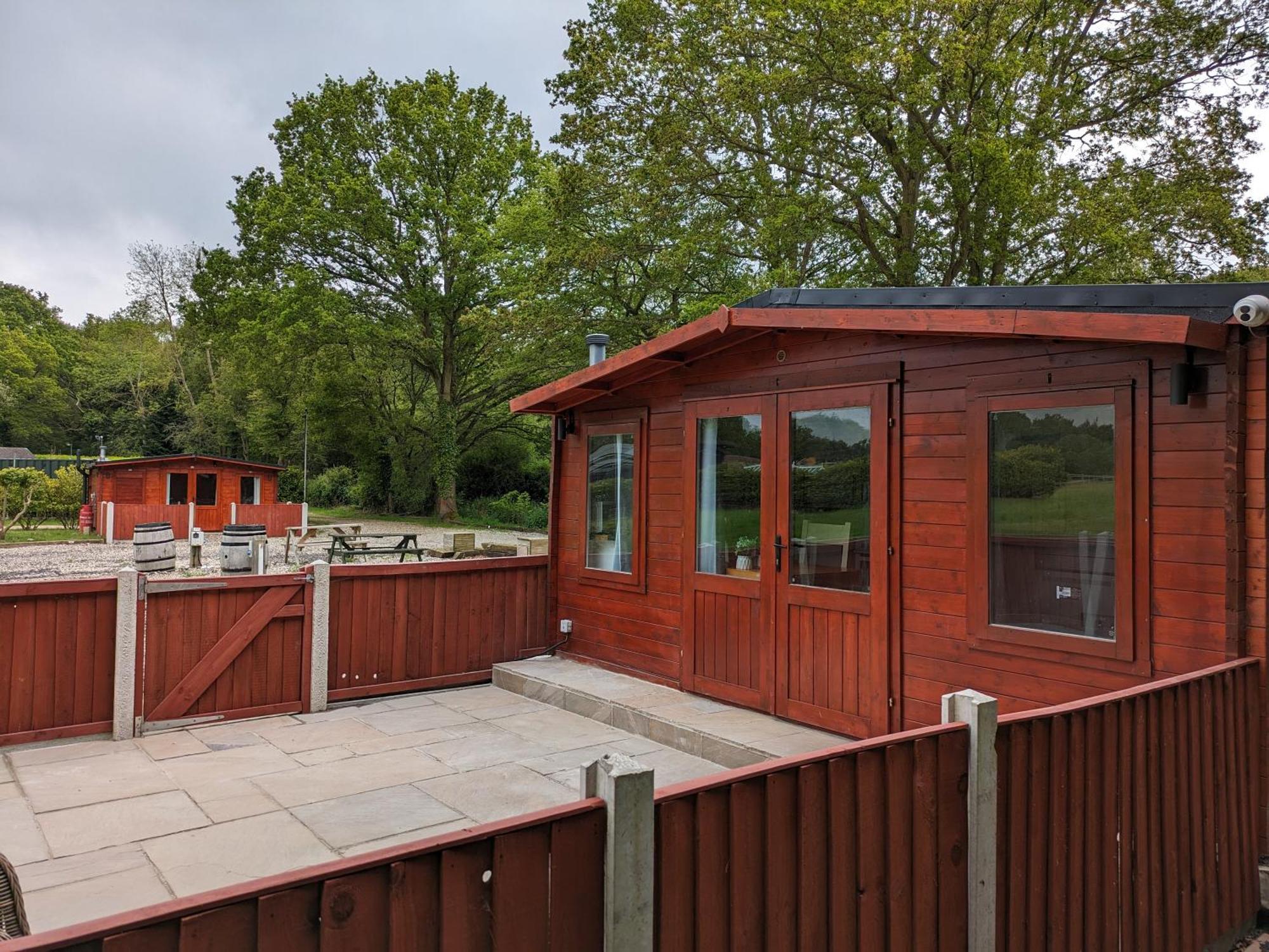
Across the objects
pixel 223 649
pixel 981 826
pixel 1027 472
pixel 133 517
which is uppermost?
pixel 1027 472

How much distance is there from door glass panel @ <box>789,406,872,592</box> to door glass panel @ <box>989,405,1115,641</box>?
77cm

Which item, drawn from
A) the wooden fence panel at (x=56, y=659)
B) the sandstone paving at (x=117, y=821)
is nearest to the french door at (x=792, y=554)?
the sandstone paving at (x=117, y=821)

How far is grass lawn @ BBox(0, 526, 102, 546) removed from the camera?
18047mm

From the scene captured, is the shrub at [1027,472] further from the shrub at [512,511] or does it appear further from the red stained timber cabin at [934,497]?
the shrub at [512,511]

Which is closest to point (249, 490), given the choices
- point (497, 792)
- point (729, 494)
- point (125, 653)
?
point (125, 653)

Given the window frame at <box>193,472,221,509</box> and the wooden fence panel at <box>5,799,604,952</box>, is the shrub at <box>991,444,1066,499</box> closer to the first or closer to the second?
the wooden fence panel at <box>5,799,604,952</box>

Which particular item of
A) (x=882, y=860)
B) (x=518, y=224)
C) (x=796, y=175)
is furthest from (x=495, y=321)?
(x=882, y=860)

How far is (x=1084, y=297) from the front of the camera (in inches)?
143

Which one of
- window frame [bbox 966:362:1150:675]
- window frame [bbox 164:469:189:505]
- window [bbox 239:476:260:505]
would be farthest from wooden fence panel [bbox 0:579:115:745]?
window [bbox 239:476:260:505]

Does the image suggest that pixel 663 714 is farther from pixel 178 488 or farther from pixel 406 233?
pixel 406 233

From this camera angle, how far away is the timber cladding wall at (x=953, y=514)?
3305mm

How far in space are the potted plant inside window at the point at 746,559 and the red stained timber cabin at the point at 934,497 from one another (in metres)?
0.01

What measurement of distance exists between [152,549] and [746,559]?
11.2 m

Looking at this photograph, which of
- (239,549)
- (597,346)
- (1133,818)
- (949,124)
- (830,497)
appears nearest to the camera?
(1133,818)
